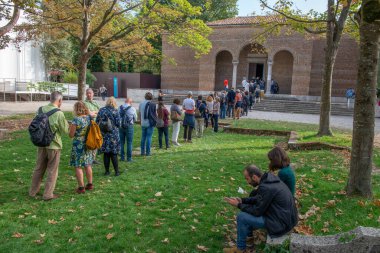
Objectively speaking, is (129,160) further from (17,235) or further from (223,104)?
(223,104)

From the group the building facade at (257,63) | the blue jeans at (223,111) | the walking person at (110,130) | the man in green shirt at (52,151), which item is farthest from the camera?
the building facade at (257,63)

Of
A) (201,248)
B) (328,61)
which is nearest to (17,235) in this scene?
(201,248)

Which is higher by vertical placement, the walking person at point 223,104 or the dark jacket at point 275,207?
the walking person at point 223,104

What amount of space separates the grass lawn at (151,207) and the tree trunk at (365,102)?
0.41m

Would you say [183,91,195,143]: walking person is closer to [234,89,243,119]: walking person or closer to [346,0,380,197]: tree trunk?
[234,89,243,119]: walking person

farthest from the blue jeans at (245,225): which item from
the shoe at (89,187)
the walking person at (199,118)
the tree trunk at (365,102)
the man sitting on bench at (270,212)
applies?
the walking person at (199,118)

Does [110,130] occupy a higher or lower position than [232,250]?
higher

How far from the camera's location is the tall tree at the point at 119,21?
46.5 ft

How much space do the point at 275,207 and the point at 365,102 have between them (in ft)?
8.70

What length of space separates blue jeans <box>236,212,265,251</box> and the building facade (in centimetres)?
2645

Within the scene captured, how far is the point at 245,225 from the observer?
406 cm

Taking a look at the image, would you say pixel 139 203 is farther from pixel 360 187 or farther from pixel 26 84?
pixel 26 84

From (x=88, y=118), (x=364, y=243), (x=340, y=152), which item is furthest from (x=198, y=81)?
(x=364, y=243)

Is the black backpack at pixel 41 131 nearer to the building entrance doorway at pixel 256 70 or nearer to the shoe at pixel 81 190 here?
Answer: the shoe at pixel 81 190
